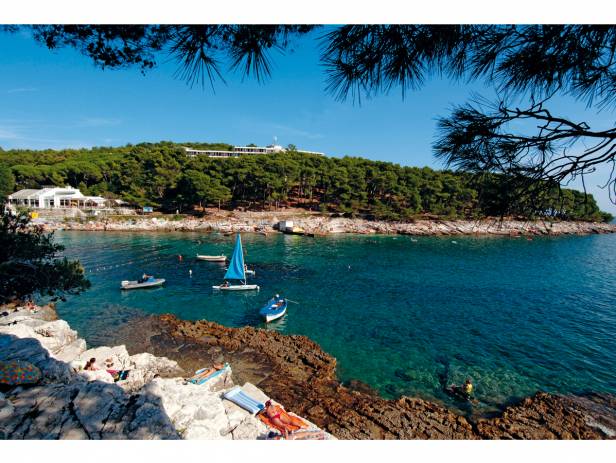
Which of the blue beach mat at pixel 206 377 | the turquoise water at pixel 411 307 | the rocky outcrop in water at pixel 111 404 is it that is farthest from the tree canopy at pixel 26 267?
the turquoise water at pixel 411 307

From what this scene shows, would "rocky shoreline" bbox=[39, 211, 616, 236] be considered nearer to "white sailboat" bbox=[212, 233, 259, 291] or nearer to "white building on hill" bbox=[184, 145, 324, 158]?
"white sailboat" bbox=[212, 233, 259, 291]

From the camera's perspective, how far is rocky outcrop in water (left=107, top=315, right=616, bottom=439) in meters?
7.51

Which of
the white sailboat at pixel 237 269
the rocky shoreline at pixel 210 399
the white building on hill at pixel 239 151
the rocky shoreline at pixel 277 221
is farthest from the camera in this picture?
the white building on hill at pixel 239 151

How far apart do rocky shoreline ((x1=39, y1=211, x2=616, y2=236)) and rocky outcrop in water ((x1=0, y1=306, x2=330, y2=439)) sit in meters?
36.4

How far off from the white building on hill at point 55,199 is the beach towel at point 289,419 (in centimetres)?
5273

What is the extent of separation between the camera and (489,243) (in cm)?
4294

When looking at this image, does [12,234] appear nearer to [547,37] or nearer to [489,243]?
[547,37]

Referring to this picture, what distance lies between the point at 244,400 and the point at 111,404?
342 centimetres

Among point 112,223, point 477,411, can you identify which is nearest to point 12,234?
point 477,411

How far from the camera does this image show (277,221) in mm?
49000

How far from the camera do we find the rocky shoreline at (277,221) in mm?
43531

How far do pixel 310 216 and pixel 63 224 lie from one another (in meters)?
40.4

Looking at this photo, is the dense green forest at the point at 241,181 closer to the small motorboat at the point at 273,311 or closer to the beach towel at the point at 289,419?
the small motorboat at the point at 273,311

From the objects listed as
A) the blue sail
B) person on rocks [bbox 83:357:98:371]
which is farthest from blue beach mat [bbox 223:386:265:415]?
the blue sail
